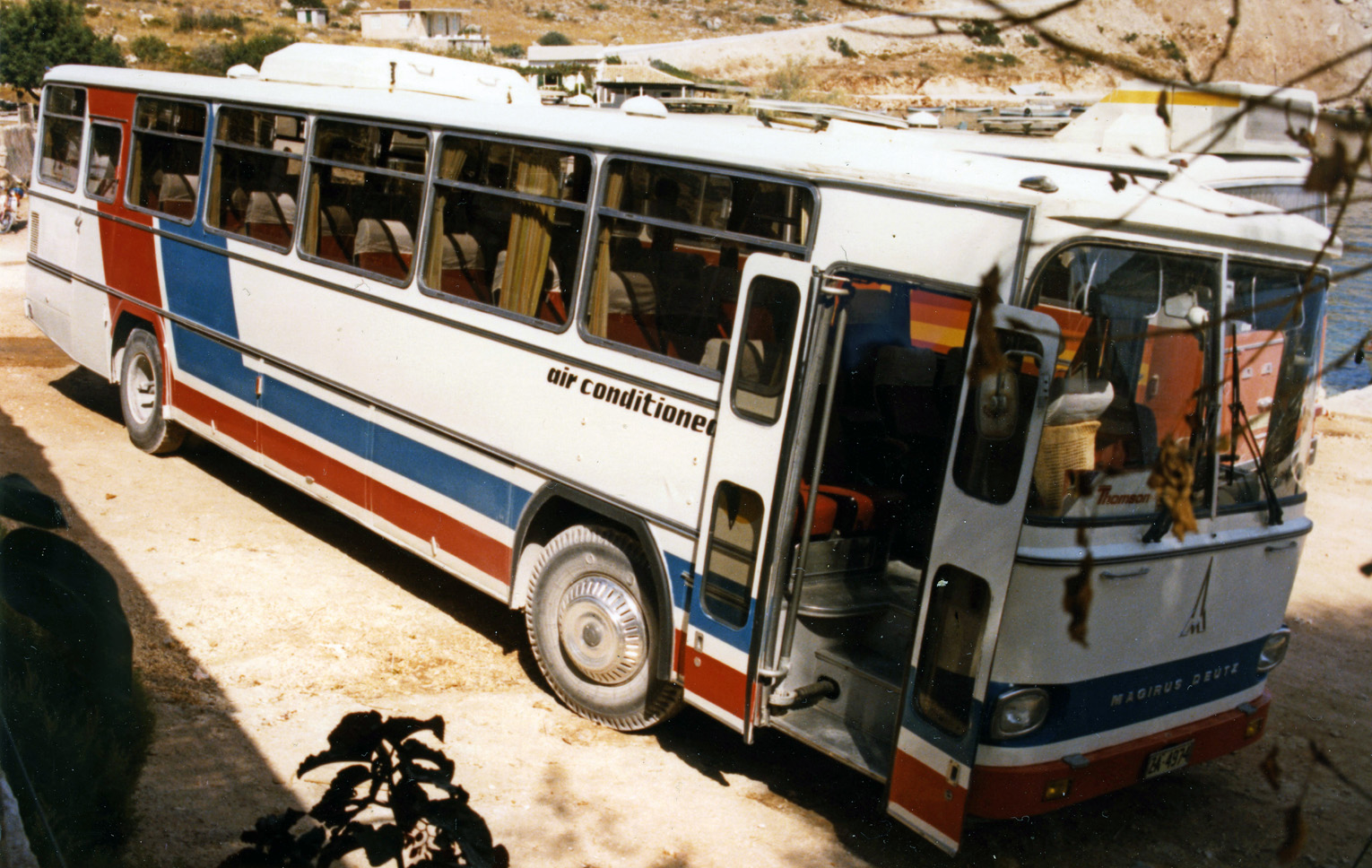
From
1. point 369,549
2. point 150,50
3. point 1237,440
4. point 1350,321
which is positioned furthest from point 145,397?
point 150,50

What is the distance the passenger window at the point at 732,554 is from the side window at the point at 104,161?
664 centimetres

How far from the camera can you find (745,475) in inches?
179

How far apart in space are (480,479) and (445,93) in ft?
10.3

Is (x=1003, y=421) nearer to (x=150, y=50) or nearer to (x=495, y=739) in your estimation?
(x=495, y=739)

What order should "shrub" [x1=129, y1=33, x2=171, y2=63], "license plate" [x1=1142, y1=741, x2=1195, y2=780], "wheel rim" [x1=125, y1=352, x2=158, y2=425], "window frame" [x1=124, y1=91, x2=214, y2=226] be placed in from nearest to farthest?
1. "license plate" [x1=1142, y1=741, x2=1195, y2=780]
2. "window frame" [x1=124, y1=91, x2=214, y2=226]
3. "wheel rim" [x1=125, y1=352, x2=158, y2=425]
4. "shrub" [x1=129, y1=33, x2=171, y2=63]

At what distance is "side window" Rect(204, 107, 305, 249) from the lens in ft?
23.4

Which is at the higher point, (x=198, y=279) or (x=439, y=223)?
(x=439, y=223)

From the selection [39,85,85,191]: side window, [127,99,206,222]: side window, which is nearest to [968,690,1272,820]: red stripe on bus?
[127,99,206,222]: side window

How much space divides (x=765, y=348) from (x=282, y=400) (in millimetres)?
3976

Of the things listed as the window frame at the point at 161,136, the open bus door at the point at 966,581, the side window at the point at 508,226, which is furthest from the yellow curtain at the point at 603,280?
the window frame at the point at 161,136

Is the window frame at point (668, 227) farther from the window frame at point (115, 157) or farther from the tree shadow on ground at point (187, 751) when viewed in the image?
the window frame at point (115, 157)

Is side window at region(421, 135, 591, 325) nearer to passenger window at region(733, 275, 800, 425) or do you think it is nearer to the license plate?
passenger window at region(733, 275, 800, 425)

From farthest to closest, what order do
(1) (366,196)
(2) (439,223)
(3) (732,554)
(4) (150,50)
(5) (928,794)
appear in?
(4) (150,50) < (1) (366,196) < (2) (439,223) < (3) (732,554) < (5) (928,794)

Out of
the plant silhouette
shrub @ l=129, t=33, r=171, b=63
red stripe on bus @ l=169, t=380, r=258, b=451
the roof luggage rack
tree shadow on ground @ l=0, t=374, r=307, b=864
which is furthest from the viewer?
shrub @ l=129, t=33, r=171, b=63
